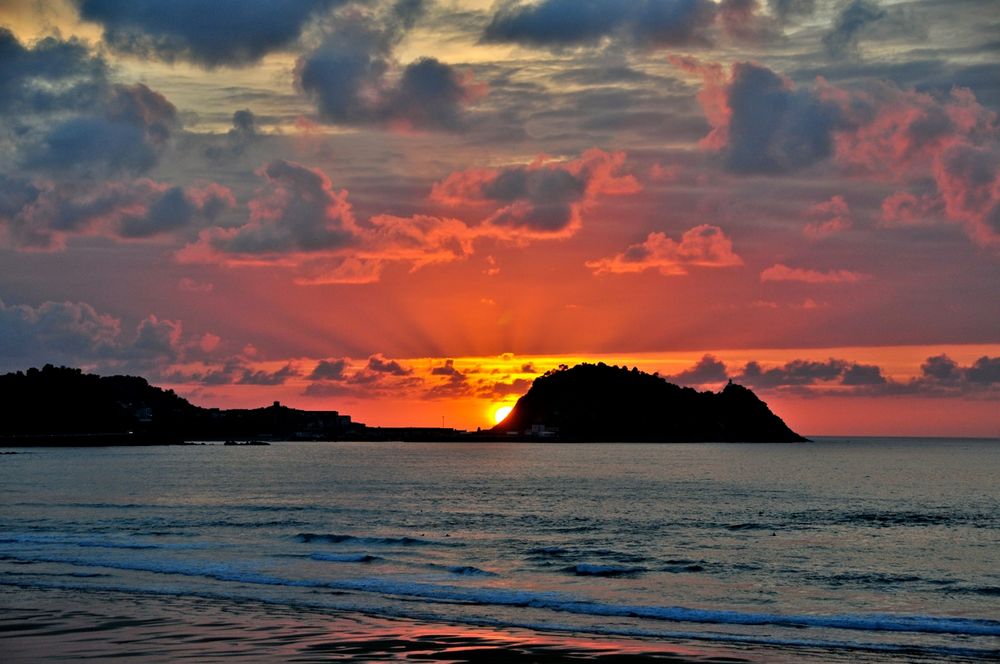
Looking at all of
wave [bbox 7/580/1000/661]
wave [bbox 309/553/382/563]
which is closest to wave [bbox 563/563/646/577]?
wave [bbox 309/553/382/563]

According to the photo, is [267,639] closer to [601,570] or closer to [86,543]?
[601,570]

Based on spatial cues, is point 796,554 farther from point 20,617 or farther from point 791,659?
point 20,617

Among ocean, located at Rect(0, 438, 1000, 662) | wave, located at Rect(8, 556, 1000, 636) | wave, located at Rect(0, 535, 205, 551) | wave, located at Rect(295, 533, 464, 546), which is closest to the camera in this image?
→ ocean, located at Rect(0, 438, 1000, 662)

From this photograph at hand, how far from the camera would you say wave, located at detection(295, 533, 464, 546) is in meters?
53.8

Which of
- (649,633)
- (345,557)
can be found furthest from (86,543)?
(649,633)

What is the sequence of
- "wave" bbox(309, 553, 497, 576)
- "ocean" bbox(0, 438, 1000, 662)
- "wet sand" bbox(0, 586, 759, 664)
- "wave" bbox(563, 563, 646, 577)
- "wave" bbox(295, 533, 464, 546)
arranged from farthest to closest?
"wave" bbox(295, 533, 464, 546) → "wave" bbox(309, 553, 497, 576) → "wave" bbox(563, 563, 646, 577) → "ocean" bbox(0, 438, 1000, 662) → "wet sand" bbox(0, 586, 759, 664)

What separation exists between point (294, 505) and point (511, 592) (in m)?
45.2

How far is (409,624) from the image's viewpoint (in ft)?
99.6

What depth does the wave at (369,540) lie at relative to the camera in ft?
177

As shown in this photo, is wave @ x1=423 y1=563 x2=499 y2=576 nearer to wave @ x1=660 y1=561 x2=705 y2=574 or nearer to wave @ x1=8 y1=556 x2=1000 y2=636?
wave @ x1=8 y1=556 x2=1000 y2=636

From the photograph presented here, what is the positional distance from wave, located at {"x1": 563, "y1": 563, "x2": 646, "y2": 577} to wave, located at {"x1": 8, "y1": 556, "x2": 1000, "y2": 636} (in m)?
5.47

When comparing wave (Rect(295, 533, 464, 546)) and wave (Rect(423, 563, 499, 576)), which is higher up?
wave (Rect(295, 533, 464, 546))

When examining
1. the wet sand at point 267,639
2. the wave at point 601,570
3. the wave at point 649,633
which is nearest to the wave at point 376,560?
the wave at point 601,570

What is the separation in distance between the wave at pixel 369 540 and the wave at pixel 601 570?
10971 mm
